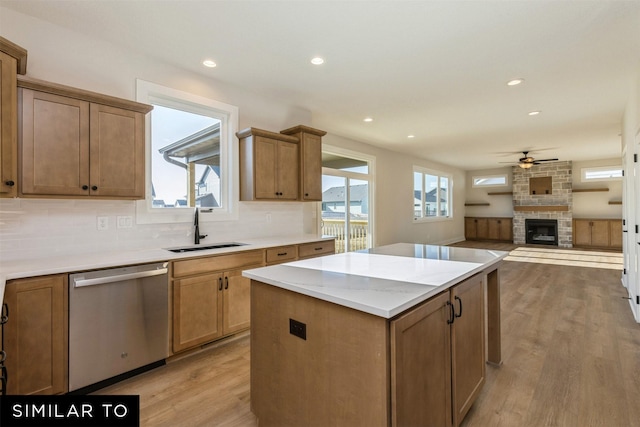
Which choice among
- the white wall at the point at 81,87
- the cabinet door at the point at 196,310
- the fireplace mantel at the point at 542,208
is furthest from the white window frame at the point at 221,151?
the fireplace mantel at the point at 542,208

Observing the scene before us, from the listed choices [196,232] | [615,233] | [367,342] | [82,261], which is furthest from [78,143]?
[615,233]

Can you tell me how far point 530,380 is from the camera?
85.0 inches

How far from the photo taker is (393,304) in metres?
1.11

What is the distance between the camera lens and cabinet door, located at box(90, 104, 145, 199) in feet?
7.43

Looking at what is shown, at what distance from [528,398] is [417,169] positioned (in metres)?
6.85

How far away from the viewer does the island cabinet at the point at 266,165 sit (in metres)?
3.36

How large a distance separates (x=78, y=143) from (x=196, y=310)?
154cm

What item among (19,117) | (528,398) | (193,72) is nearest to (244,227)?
(193,72)

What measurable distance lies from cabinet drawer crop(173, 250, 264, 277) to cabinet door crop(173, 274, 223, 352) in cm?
6

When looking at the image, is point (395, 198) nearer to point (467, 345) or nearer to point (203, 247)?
point (203, 247)

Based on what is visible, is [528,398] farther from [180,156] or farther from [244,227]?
[180,156]

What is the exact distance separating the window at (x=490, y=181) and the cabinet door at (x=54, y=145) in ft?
37.6

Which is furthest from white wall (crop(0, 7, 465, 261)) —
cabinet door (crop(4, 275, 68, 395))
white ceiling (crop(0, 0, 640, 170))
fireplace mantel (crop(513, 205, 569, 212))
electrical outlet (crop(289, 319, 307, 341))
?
fireplace mantel (crop(513, 205, 569, 212))

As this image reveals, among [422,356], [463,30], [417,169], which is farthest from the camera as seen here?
[417,169]
